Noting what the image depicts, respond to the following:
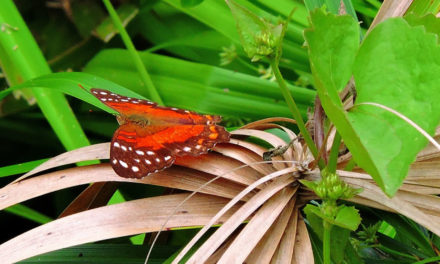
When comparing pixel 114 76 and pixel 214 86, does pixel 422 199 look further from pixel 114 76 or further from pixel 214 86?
pixel 114 76

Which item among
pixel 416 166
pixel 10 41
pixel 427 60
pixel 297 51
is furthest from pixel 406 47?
pixel 10 41

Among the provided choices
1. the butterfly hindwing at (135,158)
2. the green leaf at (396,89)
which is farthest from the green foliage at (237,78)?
the butterfly hindwing at (135,158)

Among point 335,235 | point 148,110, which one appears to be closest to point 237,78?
point 148,110

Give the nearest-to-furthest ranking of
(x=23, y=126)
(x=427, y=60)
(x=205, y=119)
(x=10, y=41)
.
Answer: (x=427, y=60) < (x=205, y=119) < (x=10, y=41) < (x=23, y=126)

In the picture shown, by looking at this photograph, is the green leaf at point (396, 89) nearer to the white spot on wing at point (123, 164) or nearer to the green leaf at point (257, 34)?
the green leaf at point (257, 34)

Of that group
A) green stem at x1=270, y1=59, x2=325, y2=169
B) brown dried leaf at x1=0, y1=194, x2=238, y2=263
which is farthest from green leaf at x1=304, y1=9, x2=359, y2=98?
brown dried leaf at x1=0, y1=194, x2=238, y2=263

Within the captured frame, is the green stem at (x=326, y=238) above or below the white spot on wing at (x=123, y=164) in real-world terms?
below

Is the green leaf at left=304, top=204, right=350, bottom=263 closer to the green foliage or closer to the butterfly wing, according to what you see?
the green foliage
